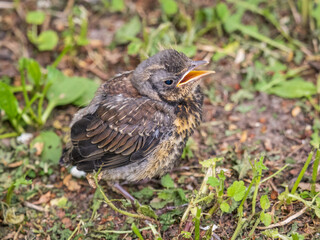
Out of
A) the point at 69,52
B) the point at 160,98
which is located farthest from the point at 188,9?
the point at 160,98

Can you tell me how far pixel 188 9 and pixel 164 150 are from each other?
2.63 meters

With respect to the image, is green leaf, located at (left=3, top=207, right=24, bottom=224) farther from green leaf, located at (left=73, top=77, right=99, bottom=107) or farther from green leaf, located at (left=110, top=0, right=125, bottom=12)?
green leaf, located at (left=110, top=0, right=125, bottom=12)

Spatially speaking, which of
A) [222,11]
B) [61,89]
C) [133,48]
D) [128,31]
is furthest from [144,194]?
[222,11]

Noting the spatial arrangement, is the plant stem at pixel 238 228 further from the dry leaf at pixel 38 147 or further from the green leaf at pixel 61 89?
the green leaf at pixel 61 89

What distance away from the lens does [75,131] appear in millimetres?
3744

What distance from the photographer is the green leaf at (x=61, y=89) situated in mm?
4539

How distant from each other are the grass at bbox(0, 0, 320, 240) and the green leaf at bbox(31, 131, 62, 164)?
0.03 ft

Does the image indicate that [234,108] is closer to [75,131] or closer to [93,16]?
[75,131]

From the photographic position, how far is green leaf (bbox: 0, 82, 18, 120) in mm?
4051

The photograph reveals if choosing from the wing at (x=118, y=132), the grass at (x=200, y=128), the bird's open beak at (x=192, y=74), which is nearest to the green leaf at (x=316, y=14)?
the grass at (x=200, y=128)

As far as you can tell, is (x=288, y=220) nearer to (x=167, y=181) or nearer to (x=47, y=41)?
(x=167, y=181)

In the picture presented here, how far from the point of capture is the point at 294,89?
459 centimetres

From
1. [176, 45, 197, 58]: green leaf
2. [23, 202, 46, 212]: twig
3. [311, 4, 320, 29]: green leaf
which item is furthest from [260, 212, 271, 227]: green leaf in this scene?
[311, 4, 320, 29]: green leaf

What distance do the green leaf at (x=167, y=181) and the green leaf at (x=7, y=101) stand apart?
5.44 feet
